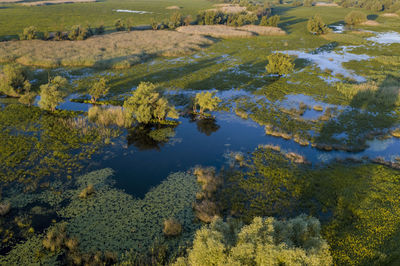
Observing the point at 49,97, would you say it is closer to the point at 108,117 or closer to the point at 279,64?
the point at 108,117

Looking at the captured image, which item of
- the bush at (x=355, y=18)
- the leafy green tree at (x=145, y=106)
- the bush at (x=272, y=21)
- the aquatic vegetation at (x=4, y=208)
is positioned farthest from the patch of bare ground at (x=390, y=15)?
the aquatic vegetation at (x=4, y=208)

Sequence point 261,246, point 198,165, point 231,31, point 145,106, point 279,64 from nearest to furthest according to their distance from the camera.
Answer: point 261,246 < point 198,165 < point 145,106 < point 279,64 < point 231,31

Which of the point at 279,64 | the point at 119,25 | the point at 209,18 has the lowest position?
the point at 279,64

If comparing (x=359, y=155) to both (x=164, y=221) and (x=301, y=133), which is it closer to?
(x=301, y=133)

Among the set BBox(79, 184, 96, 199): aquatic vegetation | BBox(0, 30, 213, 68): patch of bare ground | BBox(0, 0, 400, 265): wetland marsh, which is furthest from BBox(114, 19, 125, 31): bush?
BBox(79, 184, 96, 199): aquatic vegetation

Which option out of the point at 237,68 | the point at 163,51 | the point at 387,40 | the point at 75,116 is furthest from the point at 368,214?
the point at 387,40

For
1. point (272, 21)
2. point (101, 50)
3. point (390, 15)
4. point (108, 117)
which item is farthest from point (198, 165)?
point (390, 15)
